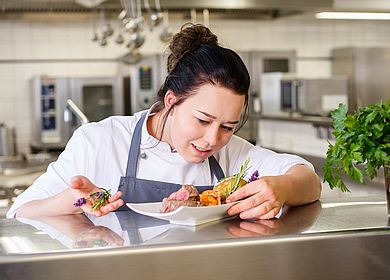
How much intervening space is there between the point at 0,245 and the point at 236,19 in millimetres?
5886

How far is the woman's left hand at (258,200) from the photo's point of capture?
1411 mm

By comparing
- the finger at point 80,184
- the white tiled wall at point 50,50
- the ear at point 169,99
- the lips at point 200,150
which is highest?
the white tiled wall at point 50,50

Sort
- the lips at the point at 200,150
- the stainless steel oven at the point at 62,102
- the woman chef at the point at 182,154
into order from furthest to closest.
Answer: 1. the stainless steel oven at the point at 62,102
2. the lips at the point at 200,150
3. the woman chef at the point at 182,154

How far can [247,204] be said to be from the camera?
141 centimetres

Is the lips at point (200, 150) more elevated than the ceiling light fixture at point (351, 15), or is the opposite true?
the ceiling light fixture at point (351, 15)

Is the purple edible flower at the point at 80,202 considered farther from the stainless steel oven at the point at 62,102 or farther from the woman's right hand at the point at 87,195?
the stainless steel oven at the point at 62,102

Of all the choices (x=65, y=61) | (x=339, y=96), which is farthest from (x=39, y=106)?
(x=339, y=96)

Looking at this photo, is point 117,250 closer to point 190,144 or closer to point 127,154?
point 190,144

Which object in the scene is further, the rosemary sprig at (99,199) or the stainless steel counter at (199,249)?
the rosemary sprig at (99,199)

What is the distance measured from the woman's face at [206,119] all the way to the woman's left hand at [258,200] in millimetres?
182

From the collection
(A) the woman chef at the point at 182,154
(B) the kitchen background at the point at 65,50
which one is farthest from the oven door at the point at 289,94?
(A) the woman chef at the point at 182,154

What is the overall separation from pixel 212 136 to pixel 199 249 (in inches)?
17.9

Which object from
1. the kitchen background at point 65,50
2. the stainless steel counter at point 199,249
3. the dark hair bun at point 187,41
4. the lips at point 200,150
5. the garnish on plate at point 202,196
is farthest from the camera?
the kitchen background at point 65,50

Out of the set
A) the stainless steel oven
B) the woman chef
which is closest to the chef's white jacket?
the woman chef
